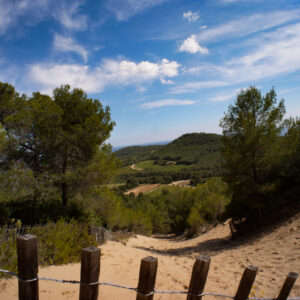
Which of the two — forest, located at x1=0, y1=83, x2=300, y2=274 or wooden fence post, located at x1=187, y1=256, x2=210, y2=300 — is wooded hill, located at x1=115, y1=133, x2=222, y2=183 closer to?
forest, located at x1=0, y1=83, x2=300, y2=274

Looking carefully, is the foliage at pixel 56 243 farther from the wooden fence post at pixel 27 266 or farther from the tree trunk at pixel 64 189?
the tree trunk at pixel 64 189

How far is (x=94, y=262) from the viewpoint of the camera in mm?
1605

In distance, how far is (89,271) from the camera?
1604 millimetres

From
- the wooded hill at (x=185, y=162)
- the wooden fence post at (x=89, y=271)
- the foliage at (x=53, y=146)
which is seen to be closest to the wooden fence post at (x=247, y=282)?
the wooden fence post at (x=89, y=271)

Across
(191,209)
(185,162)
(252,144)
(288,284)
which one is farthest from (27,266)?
(185,162)

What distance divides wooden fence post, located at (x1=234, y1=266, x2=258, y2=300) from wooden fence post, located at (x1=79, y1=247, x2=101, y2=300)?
1346mm

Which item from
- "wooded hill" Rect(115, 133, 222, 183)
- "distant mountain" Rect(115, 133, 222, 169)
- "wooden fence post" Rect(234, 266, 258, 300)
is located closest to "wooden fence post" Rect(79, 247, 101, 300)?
"wooden fence post" Rect(234, 266, 258, 300)

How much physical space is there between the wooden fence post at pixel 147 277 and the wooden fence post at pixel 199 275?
1.23ft

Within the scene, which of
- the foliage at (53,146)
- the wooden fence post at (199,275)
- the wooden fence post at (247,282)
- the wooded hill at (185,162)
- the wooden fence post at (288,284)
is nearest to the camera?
the wooden fence post at (199,275)

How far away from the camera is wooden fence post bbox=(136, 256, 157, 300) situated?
1.64 metres

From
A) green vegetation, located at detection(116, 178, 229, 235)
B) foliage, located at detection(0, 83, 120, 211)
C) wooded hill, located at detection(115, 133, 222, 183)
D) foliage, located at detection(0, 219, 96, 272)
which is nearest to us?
foliage, located at detection(0, 219, 96, 272)

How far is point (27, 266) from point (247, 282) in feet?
6.31

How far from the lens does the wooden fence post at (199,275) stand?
174 cm

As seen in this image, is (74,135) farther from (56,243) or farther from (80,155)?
(56,243)
